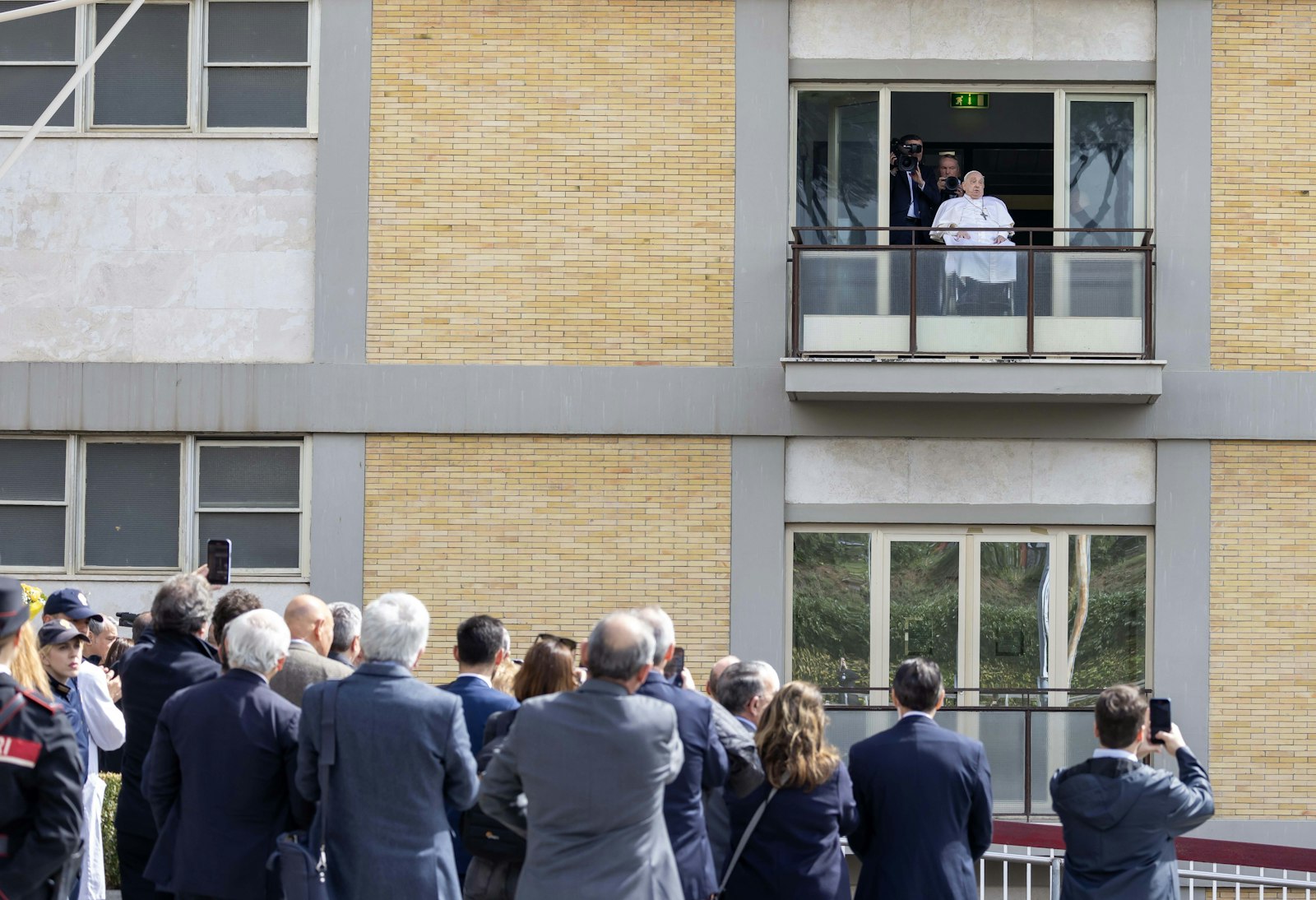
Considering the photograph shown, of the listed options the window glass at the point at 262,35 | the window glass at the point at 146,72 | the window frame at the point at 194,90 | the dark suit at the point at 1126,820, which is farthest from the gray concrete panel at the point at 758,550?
the dark suit at the point at 1126,820

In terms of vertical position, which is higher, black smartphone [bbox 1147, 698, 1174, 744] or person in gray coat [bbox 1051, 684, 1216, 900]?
black smartphone [bbox 1147, 698, 1174, 744]

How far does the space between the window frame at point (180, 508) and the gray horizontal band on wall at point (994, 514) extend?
15.0 feet

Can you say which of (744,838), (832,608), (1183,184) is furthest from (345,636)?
(1183,184)

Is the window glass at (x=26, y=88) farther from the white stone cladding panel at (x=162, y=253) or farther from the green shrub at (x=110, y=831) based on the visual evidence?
the green shrub at (x=110, y=831)

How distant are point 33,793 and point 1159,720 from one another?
14.2 ft

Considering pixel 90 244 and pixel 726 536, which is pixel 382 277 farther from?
pixel 726 536

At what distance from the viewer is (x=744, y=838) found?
6.41 m

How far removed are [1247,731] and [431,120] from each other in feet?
30.6

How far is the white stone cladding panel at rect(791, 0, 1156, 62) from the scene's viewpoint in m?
14.6

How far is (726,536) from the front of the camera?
1425cm

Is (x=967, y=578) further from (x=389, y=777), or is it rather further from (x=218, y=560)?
(x=389, y=777)

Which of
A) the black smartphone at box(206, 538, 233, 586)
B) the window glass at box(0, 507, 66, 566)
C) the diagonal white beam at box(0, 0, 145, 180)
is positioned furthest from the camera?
the window glass at box(0, 507, 66, 566)

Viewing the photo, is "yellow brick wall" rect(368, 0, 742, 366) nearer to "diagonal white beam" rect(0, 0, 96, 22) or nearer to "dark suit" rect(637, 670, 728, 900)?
"diagonal white beam" rect(0, 0, 96, 22)

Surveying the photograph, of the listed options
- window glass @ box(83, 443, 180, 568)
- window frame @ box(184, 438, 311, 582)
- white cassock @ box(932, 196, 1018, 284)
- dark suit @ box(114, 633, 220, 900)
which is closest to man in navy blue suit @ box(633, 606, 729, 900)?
dark suit @ box(114, 633, 220, 900)
